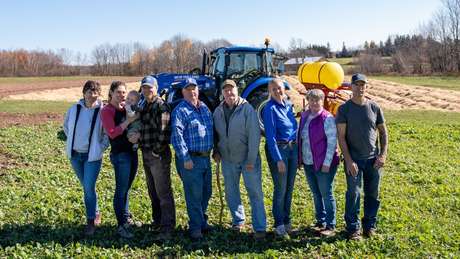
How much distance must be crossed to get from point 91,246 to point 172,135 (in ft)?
5.26

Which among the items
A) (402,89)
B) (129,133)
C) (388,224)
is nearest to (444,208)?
(388,224)

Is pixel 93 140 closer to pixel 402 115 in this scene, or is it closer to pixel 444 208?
pixel 444 208

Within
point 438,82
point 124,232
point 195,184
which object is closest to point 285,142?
point 195,184

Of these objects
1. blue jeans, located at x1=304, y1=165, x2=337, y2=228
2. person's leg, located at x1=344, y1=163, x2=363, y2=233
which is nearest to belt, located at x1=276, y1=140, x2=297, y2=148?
blue jeans, located at x1=304, y1=165, x2=337, y2=228

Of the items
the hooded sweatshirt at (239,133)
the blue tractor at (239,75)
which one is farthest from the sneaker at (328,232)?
the blue tractor at (239,75)

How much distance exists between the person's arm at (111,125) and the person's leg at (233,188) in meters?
1.27

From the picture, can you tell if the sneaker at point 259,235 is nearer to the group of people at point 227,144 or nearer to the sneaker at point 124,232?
the group of people at point 227,144

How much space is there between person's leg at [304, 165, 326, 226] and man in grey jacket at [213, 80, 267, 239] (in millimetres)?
679

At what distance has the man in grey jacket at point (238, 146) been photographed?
516cm

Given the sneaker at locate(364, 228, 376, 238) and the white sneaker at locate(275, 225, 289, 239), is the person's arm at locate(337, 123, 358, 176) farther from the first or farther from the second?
the white sneaker at locate(275, 225, 289, 239)

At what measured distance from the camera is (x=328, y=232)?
5.53 metres

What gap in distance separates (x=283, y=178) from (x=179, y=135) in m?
1.40

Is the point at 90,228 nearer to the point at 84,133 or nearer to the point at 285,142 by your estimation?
the point at 84,133

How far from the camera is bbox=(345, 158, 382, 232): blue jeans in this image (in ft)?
17.5
